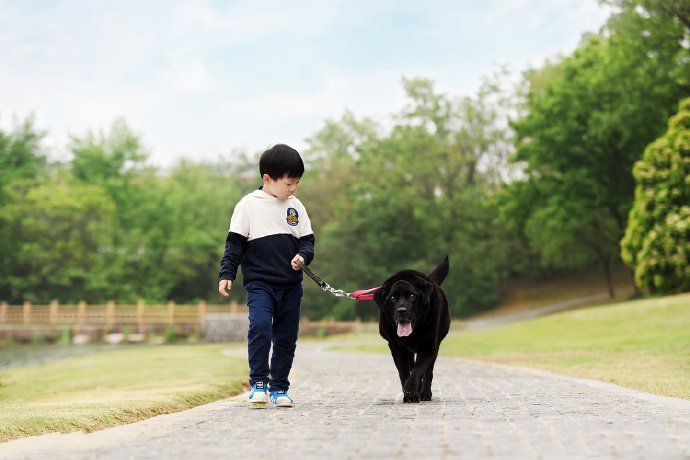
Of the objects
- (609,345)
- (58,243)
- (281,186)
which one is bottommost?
(609,345)

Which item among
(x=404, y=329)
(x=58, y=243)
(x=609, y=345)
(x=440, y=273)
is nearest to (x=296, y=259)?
(x=404, y=329)

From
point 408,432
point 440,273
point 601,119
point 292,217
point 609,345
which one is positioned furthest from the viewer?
point 601,119

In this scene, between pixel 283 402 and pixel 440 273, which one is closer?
pixel 283 402

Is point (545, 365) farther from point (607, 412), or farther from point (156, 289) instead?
point (156, 289)

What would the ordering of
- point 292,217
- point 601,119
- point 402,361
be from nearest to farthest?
1. point 292,217
2. point 402,361
3. point 601,119

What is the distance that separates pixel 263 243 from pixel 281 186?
0.50m

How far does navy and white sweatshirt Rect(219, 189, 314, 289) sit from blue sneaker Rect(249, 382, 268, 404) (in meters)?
0.84

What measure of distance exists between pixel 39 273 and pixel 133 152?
13410 millimetres

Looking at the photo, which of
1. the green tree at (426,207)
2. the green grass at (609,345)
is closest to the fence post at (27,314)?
the green tree at (426,207)

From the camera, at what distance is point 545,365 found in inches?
611

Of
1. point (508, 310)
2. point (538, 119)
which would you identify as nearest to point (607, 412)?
point (538, 119)

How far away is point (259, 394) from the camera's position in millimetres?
7020

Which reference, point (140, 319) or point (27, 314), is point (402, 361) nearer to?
point (140, 319)

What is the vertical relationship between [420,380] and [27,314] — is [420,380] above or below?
below
